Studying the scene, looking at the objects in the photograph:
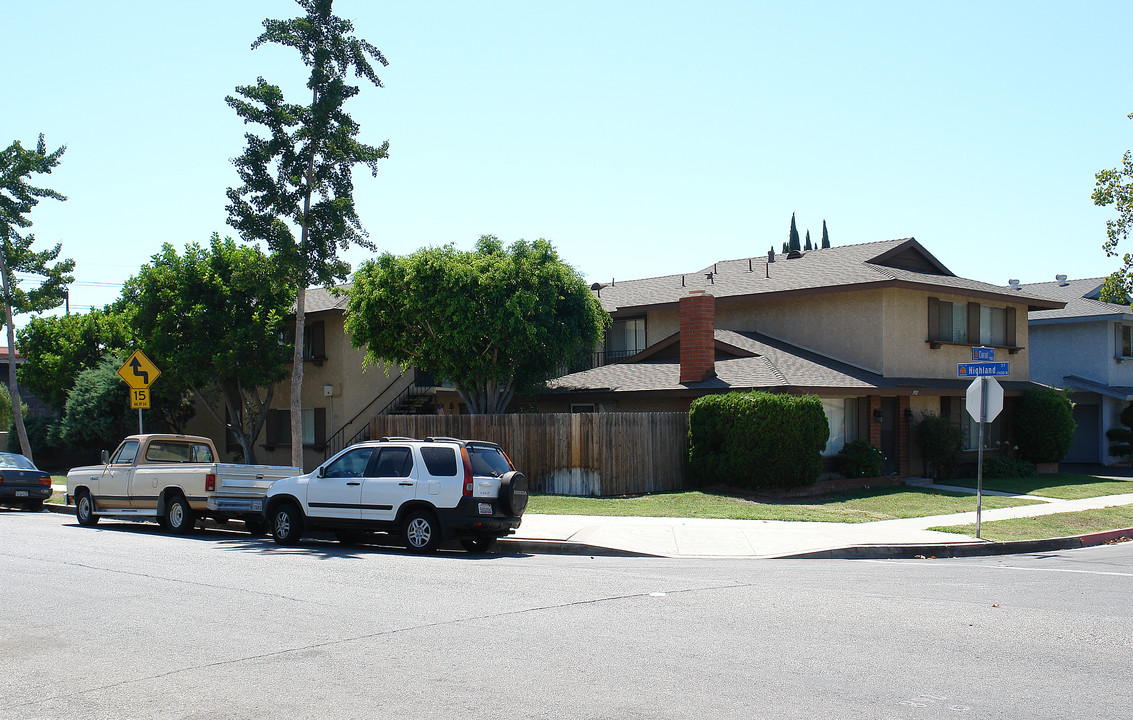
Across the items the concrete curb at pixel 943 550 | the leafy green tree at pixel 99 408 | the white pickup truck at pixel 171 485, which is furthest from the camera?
the leafy green tree at pixel 99 408

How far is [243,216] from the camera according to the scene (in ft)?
70.5

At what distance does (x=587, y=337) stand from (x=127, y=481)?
13343mm

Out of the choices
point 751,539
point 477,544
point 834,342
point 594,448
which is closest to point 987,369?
point 751,539

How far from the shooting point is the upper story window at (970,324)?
29.8m

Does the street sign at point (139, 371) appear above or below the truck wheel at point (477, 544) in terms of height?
above

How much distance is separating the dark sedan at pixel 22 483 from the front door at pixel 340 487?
11.6 meters

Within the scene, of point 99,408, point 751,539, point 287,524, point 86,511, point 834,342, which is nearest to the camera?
point 287,524

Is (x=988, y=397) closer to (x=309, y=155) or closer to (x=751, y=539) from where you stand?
(x=751, y=539)

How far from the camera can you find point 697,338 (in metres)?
26.6

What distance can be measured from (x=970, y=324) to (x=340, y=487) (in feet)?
73.8

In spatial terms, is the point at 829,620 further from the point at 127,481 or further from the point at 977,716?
the point at 127,481

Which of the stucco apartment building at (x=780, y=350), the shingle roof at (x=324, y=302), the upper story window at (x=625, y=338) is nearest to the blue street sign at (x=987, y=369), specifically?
the stucco apartment building at (x=780, y=350)

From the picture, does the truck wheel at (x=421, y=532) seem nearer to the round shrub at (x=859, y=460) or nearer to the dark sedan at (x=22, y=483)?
the dark sedan at (x=22, y=483)

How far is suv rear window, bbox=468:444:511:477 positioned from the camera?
15.2 m
